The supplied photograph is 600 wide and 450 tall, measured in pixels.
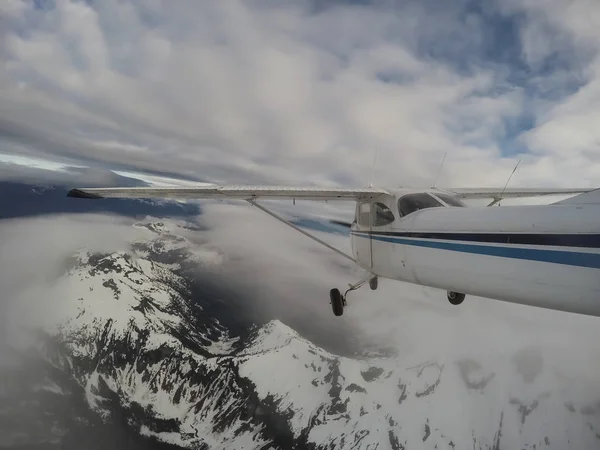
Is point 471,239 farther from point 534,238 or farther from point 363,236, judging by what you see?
point 363,236

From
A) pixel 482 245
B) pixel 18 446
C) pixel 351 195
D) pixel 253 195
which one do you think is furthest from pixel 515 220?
pixel 18 446

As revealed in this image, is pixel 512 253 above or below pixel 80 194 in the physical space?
below

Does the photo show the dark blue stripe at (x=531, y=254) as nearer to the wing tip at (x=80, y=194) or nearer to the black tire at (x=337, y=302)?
the black tire at (x=337, y=302)

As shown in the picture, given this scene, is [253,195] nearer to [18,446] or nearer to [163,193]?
[163,193]

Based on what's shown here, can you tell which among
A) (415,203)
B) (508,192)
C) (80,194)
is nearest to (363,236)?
(415,203)

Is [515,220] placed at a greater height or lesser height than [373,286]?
greater

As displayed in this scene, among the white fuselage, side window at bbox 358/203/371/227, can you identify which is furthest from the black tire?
the white fuselage

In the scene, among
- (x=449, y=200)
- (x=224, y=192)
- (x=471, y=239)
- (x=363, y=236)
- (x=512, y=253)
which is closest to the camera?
(x=512, y=253)
